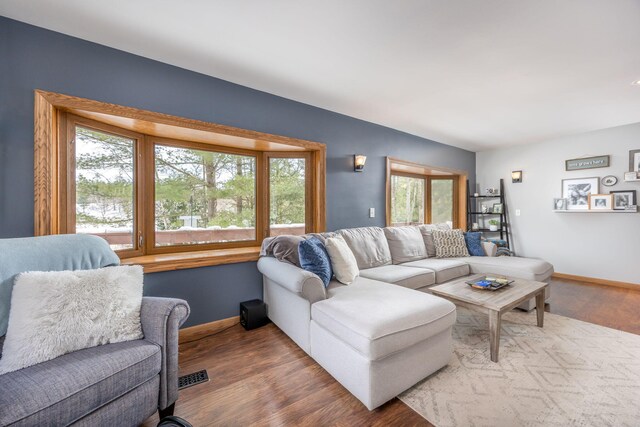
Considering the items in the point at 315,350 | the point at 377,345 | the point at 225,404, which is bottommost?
the point at 225,404

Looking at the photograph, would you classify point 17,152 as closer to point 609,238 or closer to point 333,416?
point 333,416

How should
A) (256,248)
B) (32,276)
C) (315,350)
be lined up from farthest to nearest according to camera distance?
1. (256,248)
2. (315,350)
3. (32,276)

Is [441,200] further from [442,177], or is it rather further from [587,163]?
[587,163]

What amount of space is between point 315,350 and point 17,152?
8.05 ft

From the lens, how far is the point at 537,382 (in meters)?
1.81

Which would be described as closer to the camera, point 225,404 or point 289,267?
point 225,404

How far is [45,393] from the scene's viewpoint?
3.40 ft

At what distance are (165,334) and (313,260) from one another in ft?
3.86

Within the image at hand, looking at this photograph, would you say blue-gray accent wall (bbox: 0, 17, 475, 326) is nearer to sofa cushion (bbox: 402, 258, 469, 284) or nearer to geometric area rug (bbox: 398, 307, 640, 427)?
sofa cushion (bbox: 402, 258, 469, 284)

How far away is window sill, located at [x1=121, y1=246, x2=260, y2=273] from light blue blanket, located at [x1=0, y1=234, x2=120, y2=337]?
18.9 inches

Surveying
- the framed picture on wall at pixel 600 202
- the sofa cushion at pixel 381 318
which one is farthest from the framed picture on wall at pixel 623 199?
the sofa cushion at pixel 381 318

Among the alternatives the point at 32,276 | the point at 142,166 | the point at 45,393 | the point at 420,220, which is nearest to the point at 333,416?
the point at 45,393

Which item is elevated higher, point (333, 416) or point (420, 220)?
point (420, 220)

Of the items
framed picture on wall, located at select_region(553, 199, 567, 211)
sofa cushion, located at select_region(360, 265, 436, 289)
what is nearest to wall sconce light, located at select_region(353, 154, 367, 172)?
sofa cushion, located at select_region(360, 265, 436, 289)
